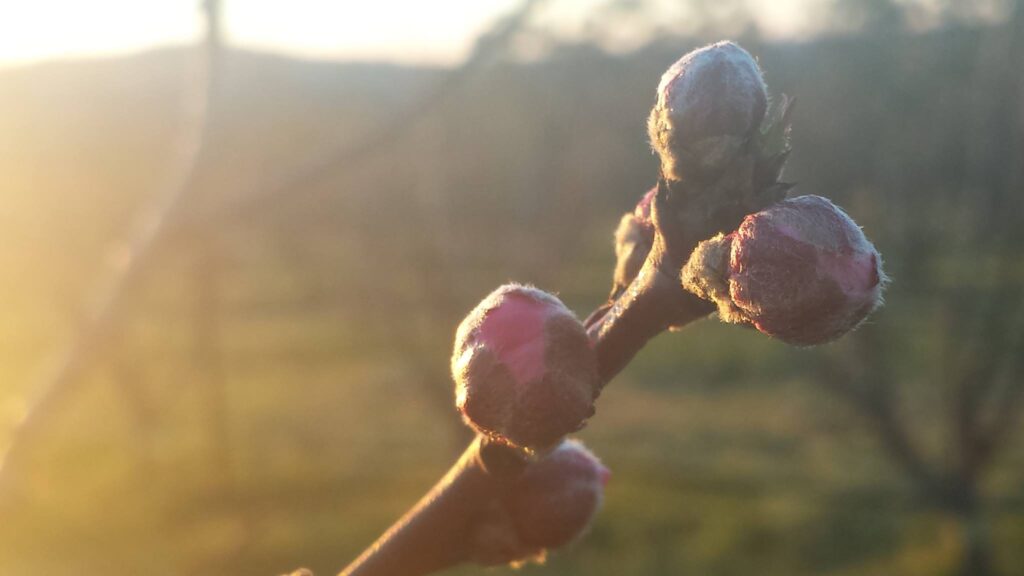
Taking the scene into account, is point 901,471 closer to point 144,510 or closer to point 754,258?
point 144,510

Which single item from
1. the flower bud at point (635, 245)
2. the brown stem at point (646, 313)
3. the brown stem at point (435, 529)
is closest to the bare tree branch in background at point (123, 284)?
the brown stem at point (435, 529)

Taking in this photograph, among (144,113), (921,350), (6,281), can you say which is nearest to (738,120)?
(921,350)

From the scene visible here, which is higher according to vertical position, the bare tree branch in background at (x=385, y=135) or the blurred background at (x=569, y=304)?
the blurred background at (x=569, y=304)

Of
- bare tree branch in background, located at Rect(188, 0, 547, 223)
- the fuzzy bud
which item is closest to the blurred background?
bare tree branch in background, located at Rect(188, 0, 547, 223)

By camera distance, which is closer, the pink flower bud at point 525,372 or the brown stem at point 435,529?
the pink flower bud at point 525,372

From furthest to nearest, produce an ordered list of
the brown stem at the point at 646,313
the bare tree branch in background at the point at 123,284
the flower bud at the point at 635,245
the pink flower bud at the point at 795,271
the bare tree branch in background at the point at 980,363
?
the bare tree branch in background at the point at 980,363 < the bare tree branch in background at the point at 123,284 < the flower bud at the point at 635,245 < the brown stem at the point at 646,313 < the pink flower bud at the point at 795,271

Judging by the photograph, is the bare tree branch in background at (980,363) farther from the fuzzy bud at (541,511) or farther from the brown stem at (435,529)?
the brown stem at (435,529)

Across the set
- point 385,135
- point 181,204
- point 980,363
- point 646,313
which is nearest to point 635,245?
point 646,313
